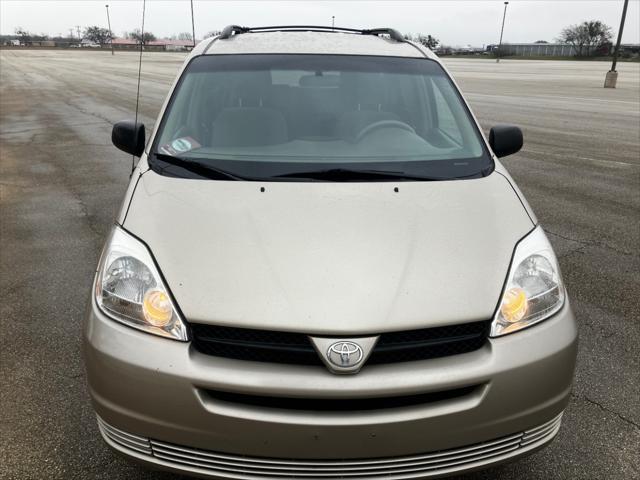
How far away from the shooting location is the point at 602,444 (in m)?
2.53

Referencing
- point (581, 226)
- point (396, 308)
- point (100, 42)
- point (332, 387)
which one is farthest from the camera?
point (100, 42)

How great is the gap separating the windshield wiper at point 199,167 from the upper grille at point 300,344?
0.90 m

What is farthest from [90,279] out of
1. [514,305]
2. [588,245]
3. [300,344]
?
[588,245]

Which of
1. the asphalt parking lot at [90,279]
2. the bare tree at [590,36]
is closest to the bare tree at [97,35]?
the bare tree at [590,36]

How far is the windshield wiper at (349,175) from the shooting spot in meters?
2.57

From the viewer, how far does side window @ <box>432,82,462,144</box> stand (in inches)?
124

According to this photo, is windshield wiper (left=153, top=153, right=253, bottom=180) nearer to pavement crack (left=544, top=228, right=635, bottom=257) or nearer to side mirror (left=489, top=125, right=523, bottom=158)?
side mirror (left=489, top=125, right=523, bottom=158)

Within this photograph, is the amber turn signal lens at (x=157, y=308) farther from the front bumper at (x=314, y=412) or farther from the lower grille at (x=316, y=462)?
the lower grille at (x=316, y=462)

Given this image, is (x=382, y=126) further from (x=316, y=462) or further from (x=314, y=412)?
(x=316, y=462)

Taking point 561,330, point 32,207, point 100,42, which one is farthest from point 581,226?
point 100,42

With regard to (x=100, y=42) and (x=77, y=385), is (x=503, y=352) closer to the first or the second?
(x=77, y=385)

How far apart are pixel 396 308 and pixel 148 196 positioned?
1.24 m

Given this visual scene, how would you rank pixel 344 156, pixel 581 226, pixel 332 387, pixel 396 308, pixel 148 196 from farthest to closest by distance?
pixel 581 226, pixel 344 156, pixel 148 196, pixel 396 308, pixel 332 387

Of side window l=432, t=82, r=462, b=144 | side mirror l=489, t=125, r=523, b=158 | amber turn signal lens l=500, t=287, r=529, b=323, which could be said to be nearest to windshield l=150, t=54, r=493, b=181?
side window l=432, t=82, r=462, b=144
